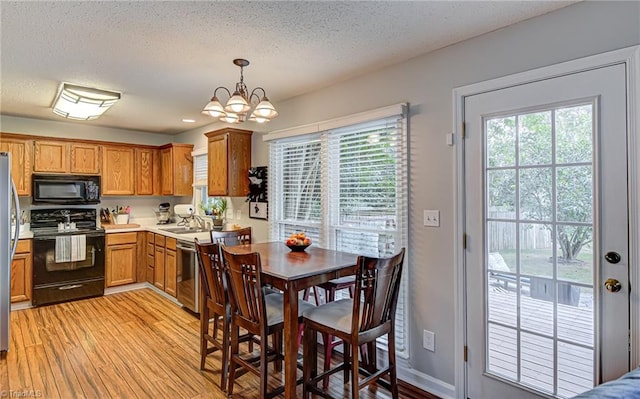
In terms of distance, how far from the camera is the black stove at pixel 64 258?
14.2 feet

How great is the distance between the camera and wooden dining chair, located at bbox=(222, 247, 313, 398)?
214 cm

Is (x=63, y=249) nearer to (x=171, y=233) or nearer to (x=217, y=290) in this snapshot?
(x=171, y=233)

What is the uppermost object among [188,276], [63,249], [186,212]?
[186,212]

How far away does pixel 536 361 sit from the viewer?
6.71ft

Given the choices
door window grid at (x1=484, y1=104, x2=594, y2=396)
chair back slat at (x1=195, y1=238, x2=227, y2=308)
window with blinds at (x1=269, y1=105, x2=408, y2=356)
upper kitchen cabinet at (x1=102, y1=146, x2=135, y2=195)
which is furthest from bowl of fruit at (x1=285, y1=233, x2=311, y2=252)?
upper kitchen cabinet at (x1=102, y1=146, x2=135, y2=195)

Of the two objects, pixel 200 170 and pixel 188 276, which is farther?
pixel 200 170

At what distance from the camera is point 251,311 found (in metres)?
2.23

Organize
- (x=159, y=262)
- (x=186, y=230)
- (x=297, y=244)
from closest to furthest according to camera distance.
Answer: (x=297, y=244)
(x=159, y=262)
(x=186, y=230)

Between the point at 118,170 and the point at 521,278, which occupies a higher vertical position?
the point at 118,170

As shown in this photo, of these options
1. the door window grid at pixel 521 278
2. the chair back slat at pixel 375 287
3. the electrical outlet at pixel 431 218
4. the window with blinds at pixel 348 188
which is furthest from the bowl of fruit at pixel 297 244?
the door window grid at pixel 521 278

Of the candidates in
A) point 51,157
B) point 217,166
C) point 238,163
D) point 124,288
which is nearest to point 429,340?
point 238,163

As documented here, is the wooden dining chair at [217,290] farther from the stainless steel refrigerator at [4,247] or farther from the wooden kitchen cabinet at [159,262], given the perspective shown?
the wooden kitchen cabinet at [159,262]

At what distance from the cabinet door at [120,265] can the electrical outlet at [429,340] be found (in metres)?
4.35

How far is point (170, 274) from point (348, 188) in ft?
9.25
